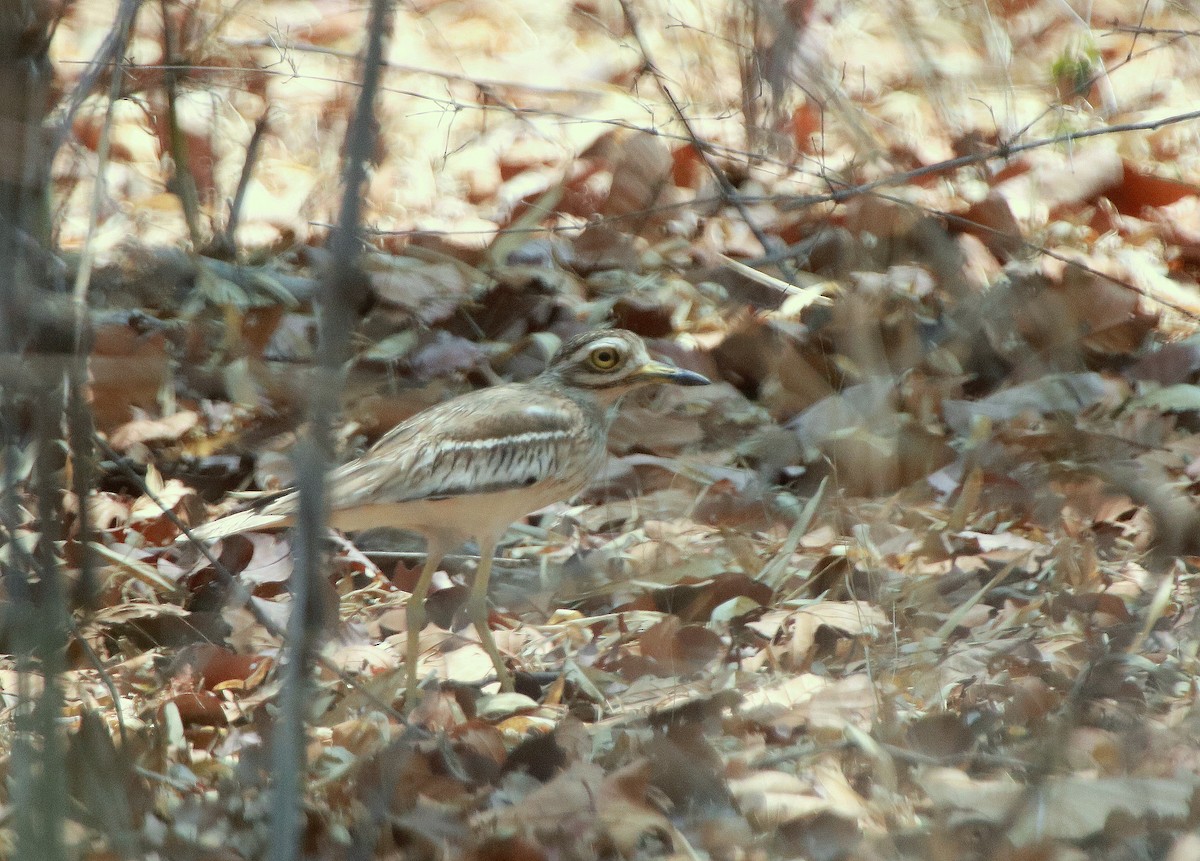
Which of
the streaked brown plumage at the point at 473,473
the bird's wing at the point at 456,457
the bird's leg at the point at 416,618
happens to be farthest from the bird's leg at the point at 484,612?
the bird's wing at the point at 456,457

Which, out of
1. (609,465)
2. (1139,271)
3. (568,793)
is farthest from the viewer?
(1139,271)

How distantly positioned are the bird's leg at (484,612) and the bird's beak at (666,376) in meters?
0.77

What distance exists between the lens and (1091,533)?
4.52 m

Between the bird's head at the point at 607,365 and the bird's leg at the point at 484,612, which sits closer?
the bird's leg at the point at 484,612

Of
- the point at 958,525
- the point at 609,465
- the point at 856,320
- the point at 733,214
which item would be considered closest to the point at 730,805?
the point at 856,320

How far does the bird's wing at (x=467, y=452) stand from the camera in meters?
4.29

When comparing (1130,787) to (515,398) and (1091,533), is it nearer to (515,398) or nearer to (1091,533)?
(1091,533)

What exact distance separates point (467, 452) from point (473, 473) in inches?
3.7

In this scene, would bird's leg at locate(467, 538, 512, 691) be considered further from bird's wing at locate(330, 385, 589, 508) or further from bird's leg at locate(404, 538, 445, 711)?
bird's wing at locate(330, 385, 589, 508)

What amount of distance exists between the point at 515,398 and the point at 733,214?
197 cm

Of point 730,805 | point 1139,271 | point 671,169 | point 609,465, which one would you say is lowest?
point 730,805

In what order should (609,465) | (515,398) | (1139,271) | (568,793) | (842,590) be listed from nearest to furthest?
(568,793) < (842,590) < (515,398) < (609,465) < (1139,271)

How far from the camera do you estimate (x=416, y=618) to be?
13.7 ft

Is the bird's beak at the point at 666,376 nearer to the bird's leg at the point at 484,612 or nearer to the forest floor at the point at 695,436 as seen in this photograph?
the forest floor at the point at 695,436
